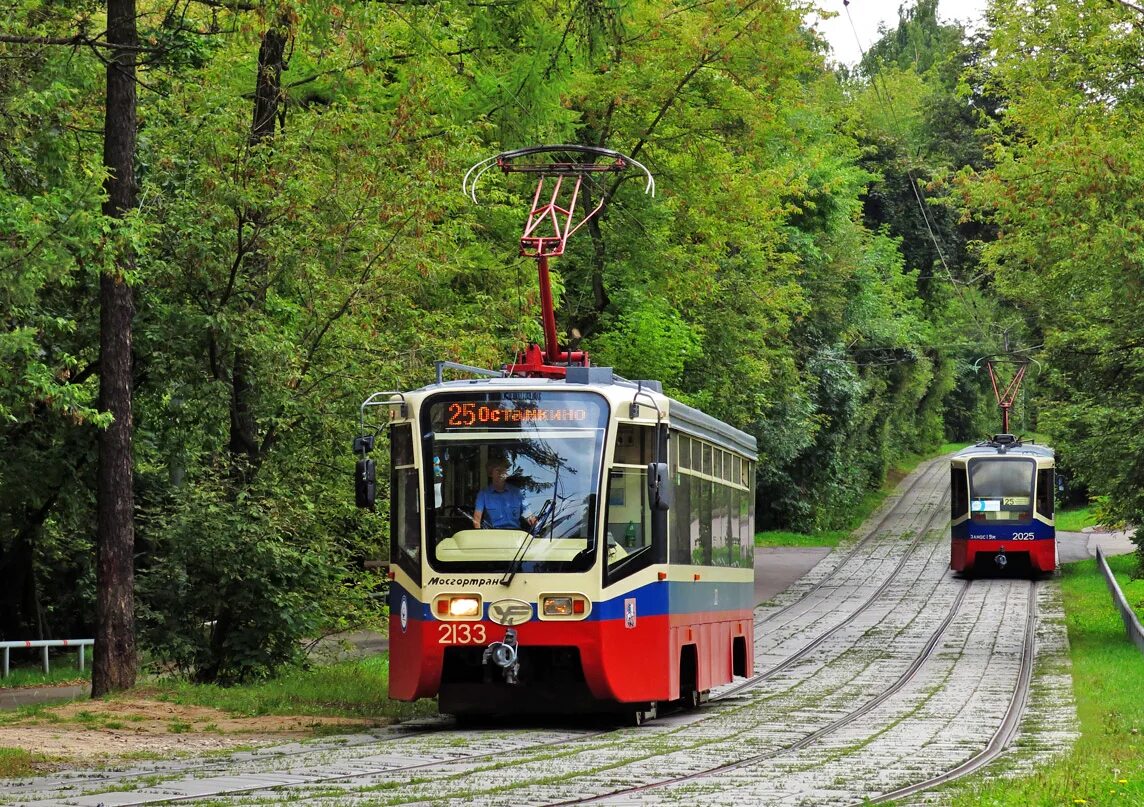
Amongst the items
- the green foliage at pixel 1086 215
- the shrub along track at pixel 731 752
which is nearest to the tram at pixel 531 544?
the shrub along track at pixel 731 752

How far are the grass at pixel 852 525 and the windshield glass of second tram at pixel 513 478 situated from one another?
4205 cm

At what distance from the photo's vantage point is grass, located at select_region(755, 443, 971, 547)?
2285 inches

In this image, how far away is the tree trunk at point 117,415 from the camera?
61.7ft

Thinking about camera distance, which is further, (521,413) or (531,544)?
(521,413)

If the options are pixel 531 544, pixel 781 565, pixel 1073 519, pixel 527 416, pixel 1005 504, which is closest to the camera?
pixel 531 544

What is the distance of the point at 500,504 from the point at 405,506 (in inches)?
40.1

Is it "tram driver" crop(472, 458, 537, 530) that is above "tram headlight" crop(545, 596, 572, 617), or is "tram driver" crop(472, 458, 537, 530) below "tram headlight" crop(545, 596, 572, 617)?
above

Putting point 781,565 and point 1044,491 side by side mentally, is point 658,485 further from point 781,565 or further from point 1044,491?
point 781,565

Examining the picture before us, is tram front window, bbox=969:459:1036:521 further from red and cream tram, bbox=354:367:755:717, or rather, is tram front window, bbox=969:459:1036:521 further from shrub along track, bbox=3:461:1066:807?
red and cream tram, bbox=354:367:755:717

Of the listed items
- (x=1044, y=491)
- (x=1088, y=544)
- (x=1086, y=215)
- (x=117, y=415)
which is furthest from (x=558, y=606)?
(x=1088, y=544)

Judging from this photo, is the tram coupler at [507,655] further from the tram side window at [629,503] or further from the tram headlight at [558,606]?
the tram side window at [629,503]

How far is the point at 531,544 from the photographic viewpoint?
1557 cm

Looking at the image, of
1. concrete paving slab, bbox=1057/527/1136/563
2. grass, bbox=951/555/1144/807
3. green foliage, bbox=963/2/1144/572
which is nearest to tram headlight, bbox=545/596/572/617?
grass, bbox=951/555/1144/807

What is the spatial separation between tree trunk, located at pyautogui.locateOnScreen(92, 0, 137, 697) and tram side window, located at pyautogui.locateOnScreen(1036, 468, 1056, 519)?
1217 inches
